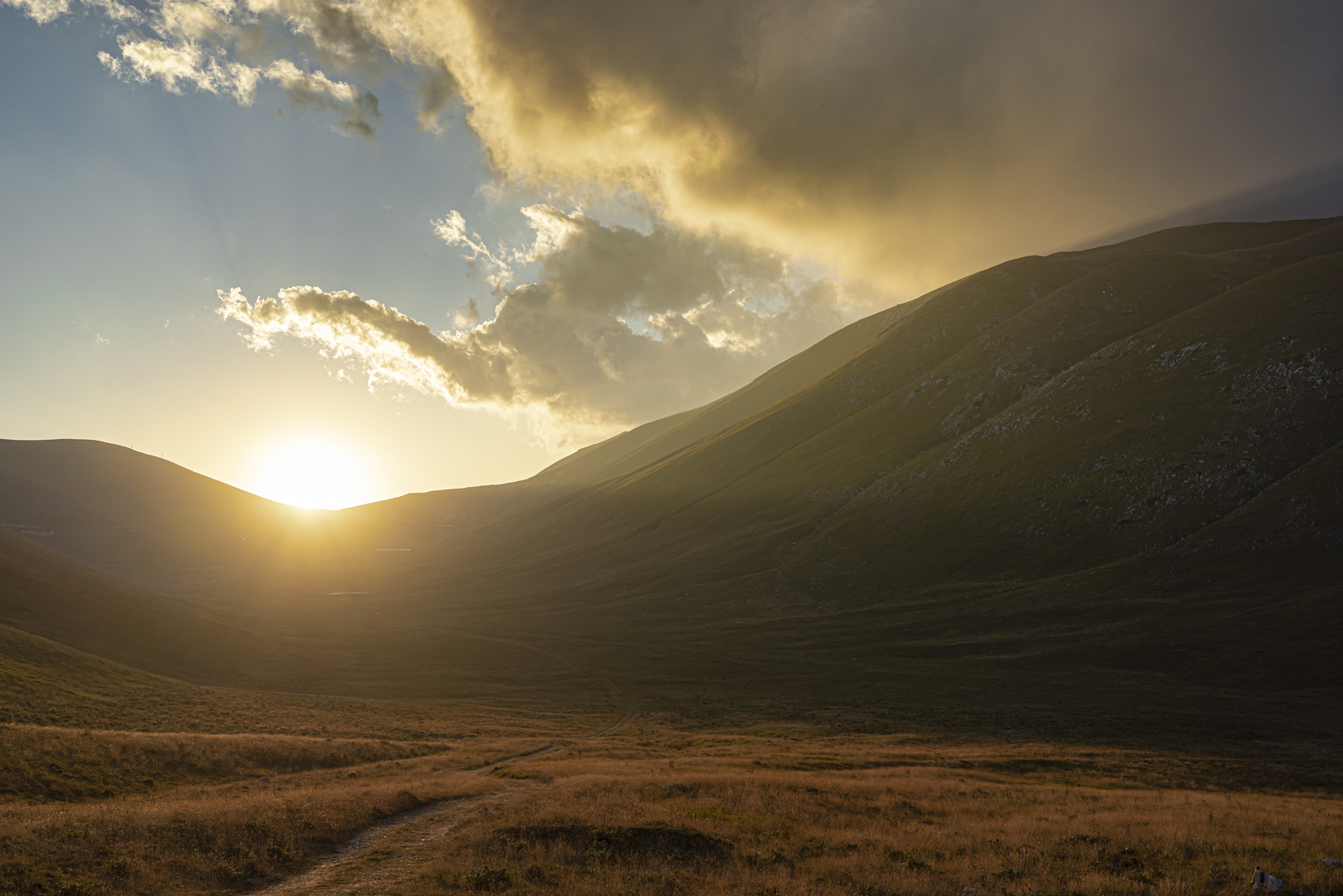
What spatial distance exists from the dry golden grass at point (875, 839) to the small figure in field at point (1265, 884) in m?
0.29

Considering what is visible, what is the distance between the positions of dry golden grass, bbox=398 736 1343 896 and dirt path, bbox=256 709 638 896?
1.06 m

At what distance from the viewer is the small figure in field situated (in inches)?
626

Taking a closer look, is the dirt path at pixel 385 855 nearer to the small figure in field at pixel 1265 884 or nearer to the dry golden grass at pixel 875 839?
the dry golden grass at pixel 875 839

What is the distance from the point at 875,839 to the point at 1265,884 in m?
11.5

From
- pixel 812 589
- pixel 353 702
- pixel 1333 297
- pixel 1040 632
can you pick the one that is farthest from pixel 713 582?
pixel 1333 297

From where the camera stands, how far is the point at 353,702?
73250 mm

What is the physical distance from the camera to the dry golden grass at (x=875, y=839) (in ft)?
60.1

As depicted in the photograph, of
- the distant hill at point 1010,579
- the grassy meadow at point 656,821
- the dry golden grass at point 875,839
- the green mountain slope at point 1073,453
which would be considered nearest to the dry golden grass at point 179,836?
the grassy meadow at point 656,821

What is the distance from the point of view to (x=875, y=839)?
23984mm

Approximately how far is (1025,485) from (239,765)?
479 ft

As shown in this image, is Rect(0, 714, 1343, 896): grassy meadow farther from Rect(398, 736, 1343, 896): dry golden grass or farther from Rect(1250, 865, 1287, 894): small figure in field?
Rect(1250, 865, 1287, 894): small figure in field

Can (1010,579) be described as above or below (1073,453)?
below

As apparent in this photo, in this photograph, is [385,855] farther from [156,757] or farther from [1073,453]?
[1073,453]

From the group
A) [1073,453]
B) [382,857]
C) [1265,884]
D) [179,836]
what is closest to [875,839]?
[1265,884]
